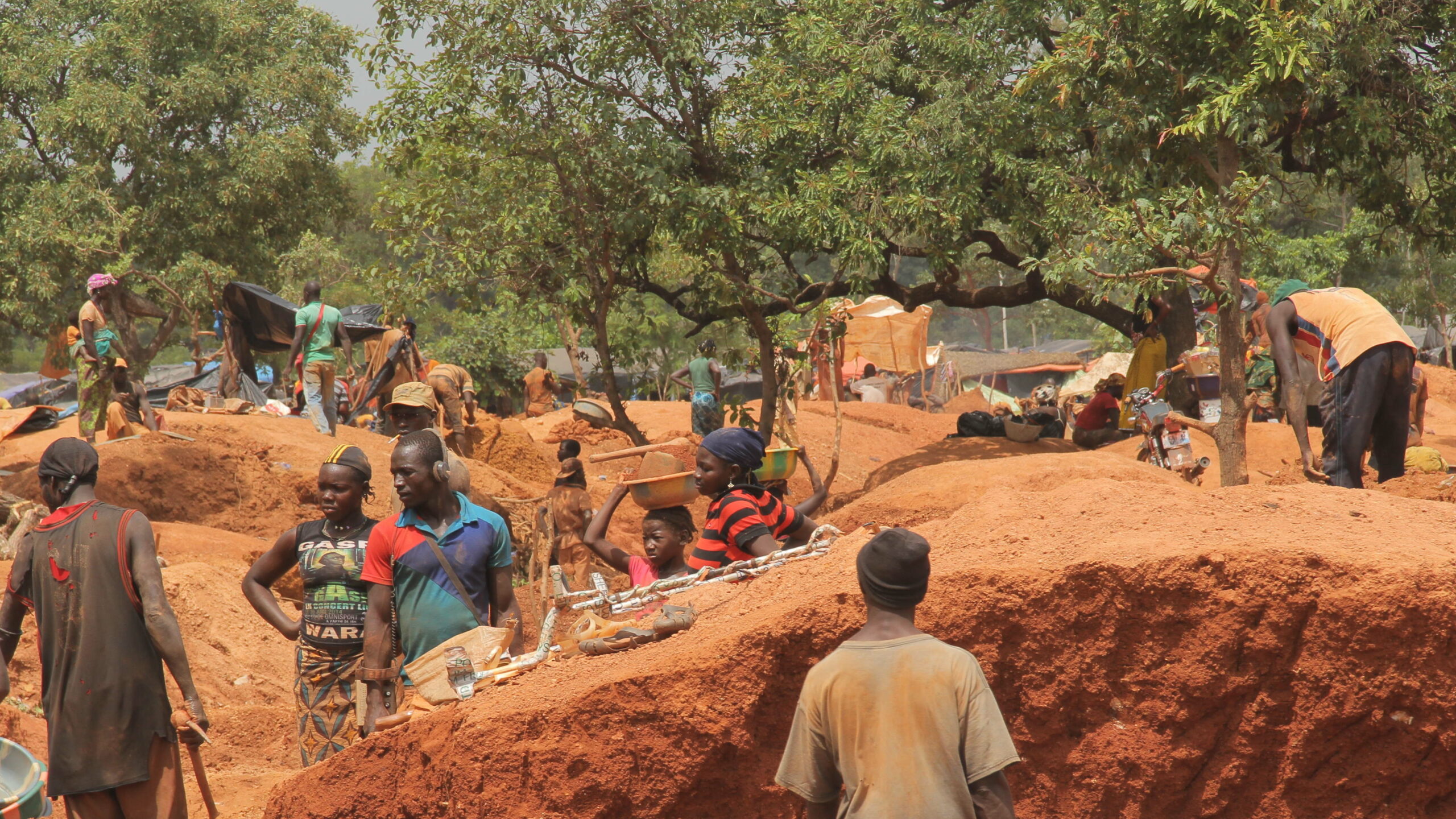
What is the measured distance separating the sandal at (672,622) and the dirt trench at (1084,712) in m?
0.09

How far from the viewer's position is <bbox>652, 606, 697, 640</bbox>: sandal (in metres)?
3.51

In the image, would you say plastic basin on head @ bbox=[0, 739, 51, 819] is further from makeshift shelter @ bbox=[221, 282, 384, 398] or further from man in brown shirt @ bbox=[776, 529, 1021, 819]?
makeshift shelter @ bbox=[221, 282, 384, 398]

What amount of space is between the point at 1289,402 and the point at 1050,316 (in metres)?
43.4

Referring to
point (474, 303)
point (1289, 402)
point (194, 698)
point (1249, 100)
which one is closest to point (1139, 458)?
point (1249, 100)

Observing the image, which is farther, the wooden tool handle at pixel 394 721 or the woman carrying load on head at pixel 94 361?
the woman carrying load on head at pixel 94 361

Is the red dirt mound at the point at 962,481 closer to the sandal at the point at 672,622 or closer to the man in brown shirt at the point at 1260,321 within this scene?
the man in brown shirt at the point at 1260,321

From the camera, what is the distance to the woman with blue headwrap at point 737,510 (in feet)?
13.8

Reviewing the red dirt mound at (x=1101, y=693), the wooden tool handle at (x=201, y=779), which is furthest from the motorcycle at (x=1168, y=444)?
the wooden tool handle at (x=201, y=779)

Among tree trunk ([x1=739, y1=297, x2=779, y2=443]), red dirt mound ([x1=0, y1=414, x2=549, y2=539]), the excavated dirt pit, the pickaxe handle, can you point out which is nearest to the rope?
the excavated dirt pit

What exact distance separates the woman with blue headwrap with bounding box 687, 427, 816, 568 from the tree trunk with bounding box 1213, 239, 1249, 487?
15.2ft

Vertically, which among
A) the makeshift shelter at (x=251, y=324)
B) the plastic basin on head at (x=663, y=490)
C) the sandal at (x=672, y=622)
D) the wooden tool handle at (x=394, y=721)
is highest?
the makeshift shelter at (x=251, y=324)

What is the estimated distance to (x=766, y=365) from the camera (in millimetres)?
11281

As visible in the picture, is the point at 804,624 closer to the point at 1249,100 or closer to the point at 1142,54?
the point at 1249,100

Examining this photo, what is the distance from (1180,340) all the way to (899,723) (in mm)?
12436
